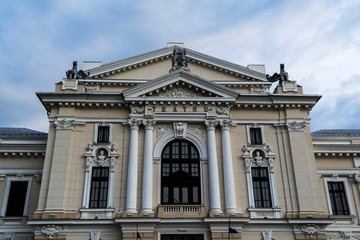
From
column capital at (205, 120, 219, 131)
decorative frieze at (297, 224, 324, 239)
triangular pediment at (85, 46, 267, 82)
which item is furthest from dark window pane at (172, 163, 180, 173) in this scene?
triangular pediment at (85, 46, 267, 82)

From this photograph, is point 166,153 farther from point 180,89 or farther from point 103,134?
point 180,89

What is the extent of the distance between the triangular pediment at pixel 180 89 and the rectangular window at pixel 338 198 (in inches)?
400

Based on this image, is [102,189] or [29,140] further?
[29,140]

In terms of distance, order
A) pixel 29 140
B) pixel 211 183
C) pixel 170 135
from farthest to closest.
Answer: pixel 29 140 < pixel 170 135 < pixel 211 183

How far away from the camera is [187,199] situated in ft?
78.1

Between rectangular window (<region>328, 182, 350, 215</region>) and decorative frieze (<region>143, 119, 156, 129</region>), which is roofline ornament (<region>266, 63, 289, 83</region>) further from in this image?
decorative frieze (<region>143, 119, 156, 129</region>)

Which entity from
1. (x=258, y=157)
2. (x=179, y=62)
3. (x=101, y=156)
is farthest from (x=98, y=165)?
(x=258, y=157)

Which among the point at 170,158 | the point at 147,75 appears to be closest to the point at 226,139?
the point at 170,158

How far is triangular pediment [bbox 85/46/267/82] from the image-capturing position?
31938 mm

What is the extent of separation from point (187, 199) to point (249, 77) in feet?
45.5

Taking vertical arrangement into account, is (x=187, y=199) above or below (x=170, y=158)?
below

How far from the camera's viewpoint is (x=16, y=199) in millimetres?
25344

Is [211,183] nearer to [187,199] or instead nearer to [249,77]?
[187,199]

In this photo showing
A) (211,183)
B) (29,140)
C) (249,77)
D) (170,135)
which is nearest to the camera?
(211,183)
